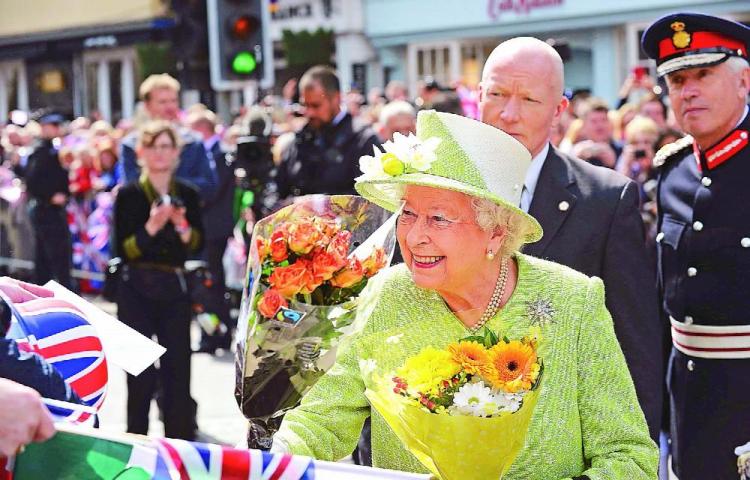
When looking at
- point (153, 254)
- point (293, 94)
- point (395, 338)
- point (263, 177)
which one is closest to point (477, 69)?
point (293, 94)

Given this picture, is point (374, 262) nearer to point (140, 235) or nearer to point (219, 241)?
point (140, 235)

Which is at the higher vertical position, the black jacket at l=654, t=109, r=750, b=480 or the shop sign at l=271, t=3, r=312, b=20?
the shop sign at l=271, t=3, r=312, b=20

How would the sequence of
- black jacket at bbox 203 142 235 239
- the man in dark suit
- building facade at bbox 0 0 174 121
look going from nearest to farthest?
1. the man in dark suit
2. black jacket at bbox 203 142 235 239
3. building facade at bbox 0 0 174 121

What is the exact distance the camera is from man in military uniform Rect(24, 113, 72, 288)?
46.0 ft

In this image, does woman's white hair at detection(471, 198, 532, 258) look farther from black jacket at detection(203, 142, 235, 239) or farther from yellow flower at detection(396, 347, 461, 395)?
black jacket at detection(203, 142, 235, 239)

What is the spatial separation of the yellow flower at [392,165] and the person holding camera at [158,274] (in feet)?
15.5

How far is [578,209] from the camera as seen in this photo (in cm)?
416

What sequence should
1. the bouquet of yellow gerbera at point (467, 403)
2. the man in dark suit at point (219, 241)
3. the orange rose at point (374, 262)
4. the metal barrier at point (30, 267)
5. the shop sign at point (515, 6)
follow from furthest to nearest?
the shop sign at point (515, 6) → the metal barrier at point (30, 267) → the man in dark suit at point (219, 241) → the orange rose at point (374, 262) → the bouquet of yellow gerbera at point (467, 403)

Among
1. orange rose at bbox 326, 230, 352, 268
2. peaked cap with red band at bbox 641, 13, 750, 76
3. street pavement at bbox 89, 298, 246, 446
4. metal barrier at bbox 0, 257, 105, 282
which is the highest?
peaked cap with red band at bbox 641, 13, 750, 76

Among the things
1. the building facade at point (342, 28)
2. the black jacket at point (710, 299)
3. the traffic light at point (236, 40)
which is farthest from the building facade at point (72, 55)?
the black jacket at point (710, 299)

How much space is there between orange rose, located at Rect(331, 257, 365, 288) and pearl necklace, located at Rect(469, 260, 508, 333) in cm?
32

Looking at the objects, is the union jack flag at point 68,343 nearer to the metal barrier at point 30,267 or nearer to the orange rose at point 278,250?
the orange rose at point 278,250

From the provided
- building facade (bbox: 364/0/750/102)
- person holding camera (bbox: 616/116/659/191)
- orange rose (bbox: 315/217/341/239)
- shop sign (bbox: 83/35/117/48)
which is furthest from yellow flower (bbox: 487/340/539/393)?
shop sign (bbox: 83/35/117/48)

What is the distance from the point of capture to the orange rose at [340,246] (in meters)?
3.12
